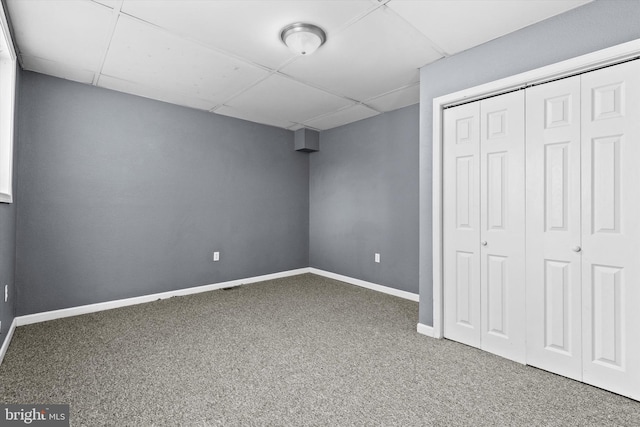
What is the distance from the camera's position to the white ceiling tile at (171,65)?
2330 mm

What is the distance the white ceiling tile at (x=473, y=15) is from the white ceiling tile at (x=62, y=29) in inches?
81.3

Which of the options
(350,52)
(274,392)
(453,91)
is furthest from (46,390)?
(453,91)

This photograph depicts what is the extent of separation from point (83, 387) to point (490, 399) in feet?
8.05

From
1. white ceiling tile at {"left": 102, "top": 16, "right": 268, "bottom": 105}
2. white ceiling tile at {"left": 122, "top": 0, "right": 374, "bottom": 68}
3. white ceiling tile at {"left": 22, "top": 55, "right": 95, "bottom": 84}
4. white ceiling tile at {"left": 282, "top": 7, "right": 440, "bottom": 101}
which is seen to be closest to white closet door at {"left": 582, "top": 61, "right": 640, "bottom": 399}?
white ceiling tile at {"left": 282, "top": 7, "right": 440, "bottom": 101}

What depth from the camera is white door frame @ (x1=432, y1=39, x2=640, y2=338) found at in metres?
1.80

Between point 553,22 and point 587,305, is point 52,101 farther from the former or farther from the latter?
point 587,305

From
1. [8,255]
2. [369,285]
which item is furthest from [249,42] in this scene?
[369,285]

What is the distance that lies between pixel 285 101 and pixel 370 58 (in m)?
1.40

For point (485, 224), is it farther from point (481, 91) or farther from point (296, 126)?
point (296, 126)

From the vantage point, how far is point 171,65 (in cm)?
277

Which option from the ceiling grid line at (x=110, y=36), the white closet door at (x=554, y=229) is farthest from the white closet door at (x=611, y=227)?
the ceiling grid line at (x=110, y=36)

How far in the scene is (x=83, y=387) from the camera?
1843mm

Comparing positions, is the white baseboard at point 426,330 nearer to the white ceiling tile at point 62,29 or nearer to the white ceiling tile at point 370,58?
the white ceiling tile at point 370,58

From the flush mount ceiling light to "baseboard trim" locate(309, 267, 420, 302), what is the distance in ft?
9.70
